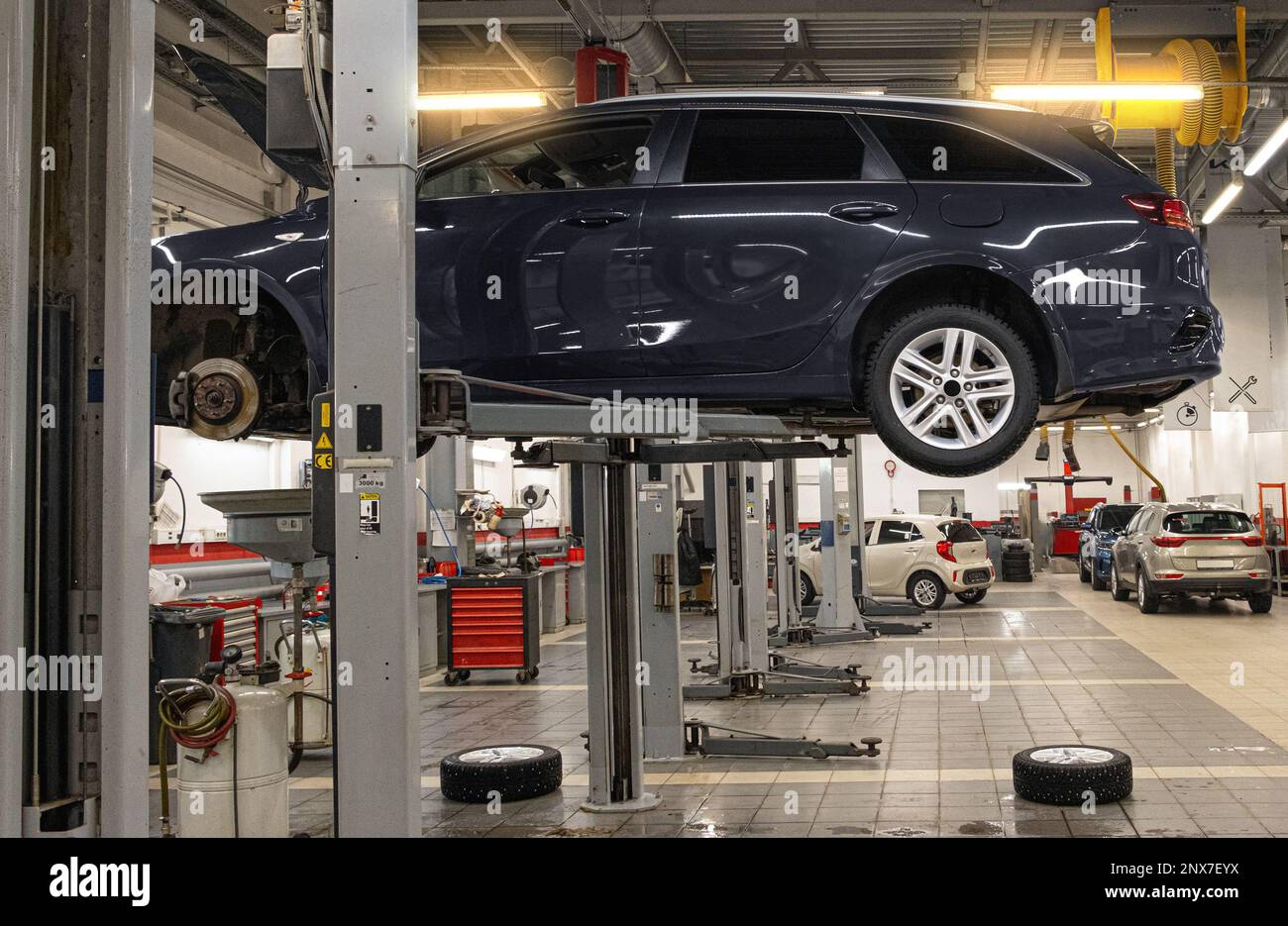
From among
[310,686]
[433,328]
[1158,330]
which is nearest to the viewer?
[1158,330]

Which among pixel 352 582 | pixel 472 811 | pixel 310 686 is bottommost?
pixel 472 811

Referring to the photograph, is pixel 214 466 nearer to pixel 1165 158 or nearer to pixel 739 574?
pixel 739 574

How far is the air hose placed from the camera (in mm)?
4652

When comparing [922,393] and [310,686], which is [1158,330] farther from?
[310,686]

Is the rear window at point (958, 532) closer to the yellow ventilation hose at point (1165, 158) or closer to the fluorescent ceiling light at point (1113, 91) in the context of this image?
the yellow ventilation hose at point (1165, 158)

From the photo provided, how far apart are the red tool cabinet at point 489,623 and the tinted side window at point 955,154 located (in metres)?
6.65

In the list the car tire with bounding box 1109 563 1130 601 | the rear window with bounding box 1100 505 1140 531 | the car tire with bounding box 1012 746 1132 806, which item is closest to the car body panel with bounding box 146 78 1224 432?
the car tire with bounding box 1012 746 1132 806

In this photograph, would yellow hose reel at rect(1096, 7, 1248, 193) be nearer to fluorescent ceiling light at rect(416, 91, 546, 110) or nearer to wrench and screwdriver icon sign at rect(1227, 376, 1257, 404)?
wrench and screwdriver icon sign at rect(1227, 376, 1257, 404)

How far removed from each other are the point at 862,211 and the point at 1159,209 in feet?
3.23

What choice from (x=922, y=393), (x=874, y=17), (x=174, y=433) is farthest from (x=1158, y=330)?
(x=174, y=433)

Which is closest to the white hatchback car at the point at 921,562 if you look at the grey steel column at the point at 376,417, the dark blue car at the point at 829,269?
the dark blue car at the point at 829,269

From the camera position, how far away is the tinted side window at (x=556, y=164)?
4.08 meters

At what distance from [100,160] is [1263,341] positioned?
43.7ft
